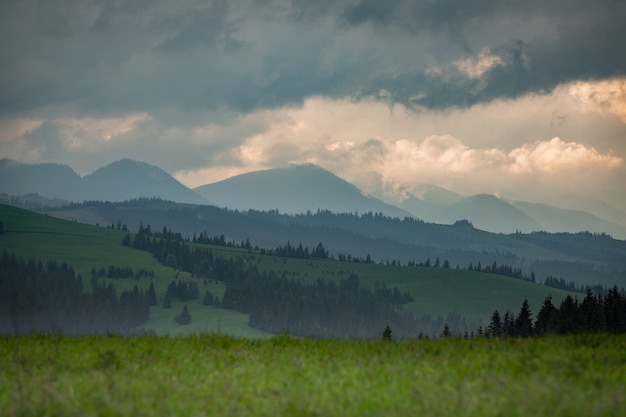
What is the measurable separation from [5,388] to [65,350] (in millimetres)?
5475

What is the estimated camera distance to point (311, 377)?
20594 mm

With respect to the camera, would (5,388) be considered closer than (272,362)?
Yes

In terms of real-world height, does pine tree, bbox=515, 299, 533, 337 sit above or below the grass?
below

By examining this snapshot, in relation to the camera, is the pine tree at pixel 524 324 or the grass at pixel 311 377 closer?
the grass at pixel 311 377

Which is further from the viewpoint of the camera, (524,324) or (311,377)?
(524,324)

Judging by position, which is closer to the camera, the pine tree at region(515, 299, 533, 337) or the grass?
the grass

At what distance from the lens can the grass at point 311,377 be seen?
17125 millimetres

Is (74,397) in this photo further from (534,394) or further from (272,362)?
(534,394)

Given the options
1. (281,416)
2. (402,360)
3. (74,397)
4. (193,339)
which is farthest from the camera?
(193,339)

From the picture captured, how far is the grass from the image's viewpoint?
56.2 ft

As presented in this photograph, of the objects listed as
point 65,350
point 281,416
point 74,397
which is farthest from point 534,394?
point 65,350

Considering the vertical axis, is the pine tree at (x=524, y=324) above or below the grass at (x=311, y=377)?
below

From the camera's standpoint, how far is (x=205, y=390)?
19172mm

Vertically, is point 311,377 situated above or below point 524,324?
above
